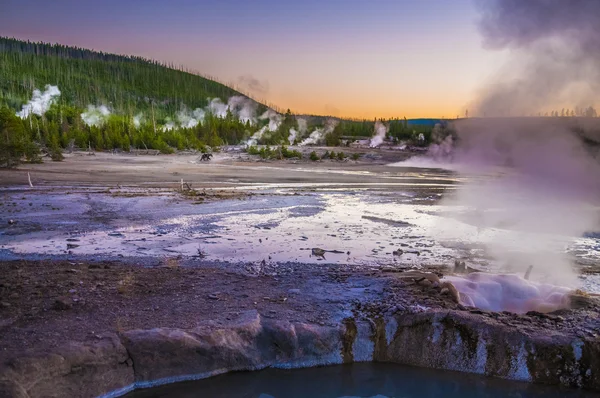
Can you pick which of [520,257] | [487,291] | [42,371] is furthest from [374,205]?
[42,371]

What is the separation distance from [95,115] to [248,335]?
334ft

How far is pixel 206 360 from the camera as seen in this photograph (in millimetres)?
5504

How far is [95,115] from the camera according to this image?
96938 millimetres

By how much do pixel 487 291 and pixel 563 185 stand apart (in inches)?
104

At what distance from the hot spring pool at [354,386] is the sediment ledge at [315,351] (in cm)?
10

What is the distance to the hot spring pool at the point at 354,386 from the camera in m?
5.30

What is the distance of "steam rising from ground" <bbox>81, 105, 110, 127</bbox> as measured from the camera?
90.0 metres

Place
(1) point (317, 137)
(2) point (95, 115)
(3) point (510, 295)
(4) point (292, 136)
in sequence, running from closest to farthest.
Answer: (3) point (510, 295) < (1) point (317, 137) < (4) point (292, 136) < (2) point (95, 115)

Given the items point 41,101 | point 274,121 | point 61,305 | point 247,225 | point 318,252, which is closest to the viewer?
point 61,305

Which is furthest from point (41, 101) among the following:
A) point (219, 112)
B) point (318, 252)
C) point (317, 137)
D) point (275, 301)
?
point (275, 301)

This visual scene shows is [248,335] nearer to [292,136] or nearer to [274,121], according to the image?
[292,136]

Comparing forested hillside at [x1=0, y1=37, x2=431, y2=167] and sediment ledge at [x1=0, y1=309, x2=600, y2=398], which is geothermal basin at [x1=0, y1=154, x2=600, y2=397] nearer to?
sediment ledge at [x1=0, y1=309, x2=600, y2=398]

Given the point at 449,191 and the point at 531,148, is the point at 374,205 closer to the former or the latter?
the point at 449,191

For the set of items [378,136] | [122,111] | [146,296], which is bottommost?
[146,296]
